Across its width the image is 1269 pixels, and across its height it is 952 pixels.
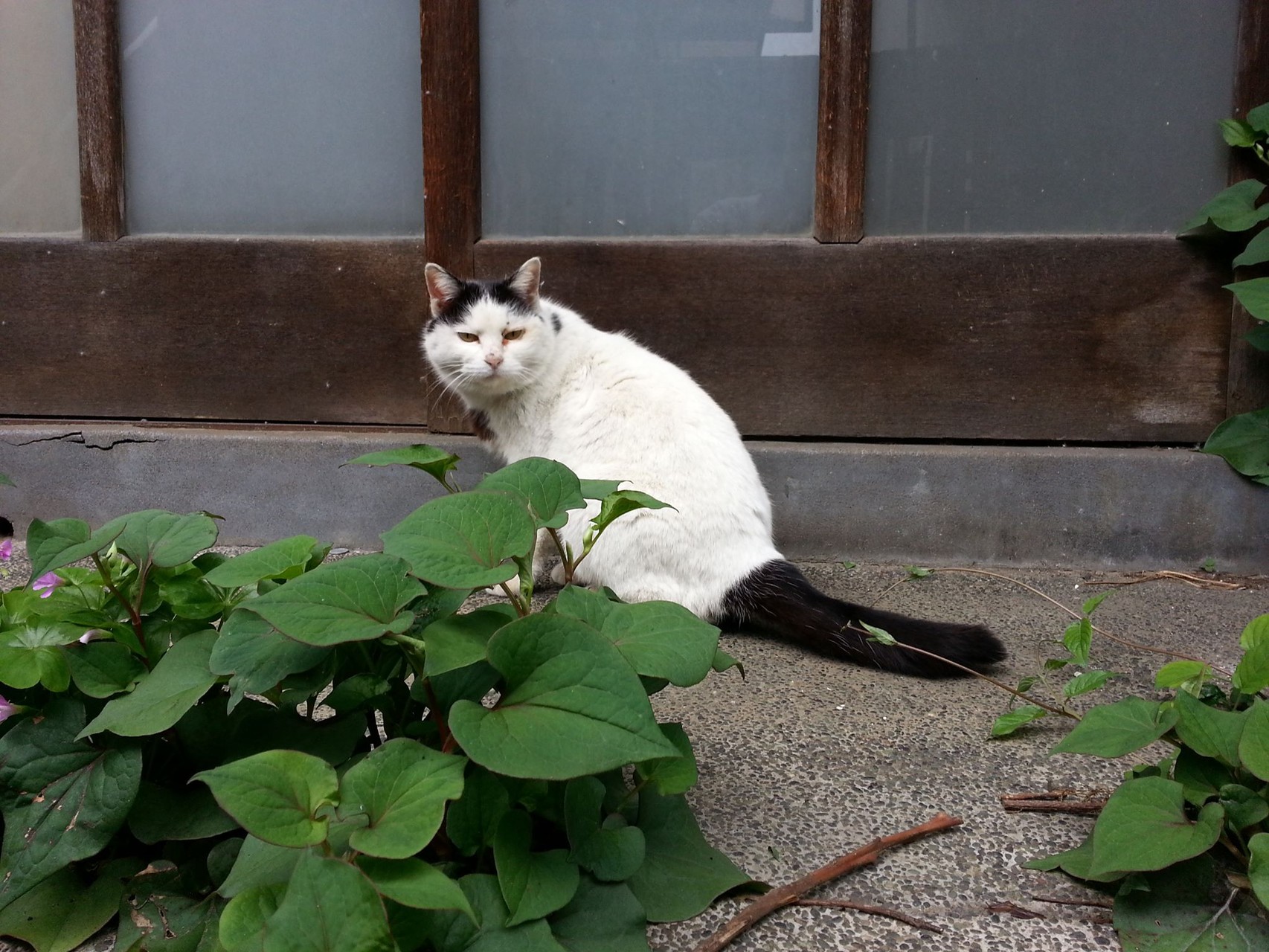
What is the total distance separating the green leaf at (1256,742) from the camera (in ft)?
3.79

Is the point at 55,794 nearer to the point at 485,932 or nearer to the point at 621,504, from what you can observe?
the point at 485,932

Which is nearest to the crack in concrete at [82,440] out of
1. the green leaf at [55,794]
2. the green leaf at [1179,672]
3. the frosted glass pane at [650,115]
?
the frosted glass pane at [650,115]

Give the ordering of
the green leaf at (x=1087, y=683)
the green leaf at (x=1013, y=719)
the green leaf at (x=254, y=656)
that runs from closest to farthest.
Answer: the green leaf at (x=254, y=656)
the green leaf at (x=1087, y=683)
the green leaf at (x=1013, y=719)

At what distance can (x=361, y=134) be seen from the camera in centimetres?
333

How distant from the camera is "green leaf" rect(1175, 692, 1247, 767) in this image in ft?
4.02

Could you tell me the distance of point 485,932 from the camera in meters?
1.05

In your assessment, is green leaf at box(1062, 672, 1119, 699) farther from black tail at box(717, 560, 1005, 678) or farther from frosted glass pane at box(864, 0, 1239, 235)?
frosted glass pane at box(864, 0, 1239, 235)

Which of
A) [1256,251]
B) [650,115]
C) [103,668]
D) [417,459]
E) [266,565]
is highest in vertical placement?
[650,115]

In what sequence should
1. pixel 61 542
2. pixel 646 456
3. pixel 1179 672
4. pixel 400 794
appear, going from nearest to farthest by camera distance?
pixel 400 794, pixel 61 542, pixel 1179 672, pixel 646 456

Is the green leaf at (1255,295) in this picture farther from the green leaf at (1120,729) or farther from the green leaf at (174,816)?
the green leaf at (174,816)

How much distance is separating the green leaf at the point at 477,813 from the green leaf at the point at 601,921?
136 mm

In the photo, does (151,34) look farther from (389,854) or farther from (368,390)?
(389,854)

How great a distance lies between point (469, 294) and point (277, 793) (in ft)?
6.54

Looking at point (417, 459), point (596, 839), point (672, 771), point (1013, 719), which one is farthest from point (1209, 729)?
point (417, 459)
